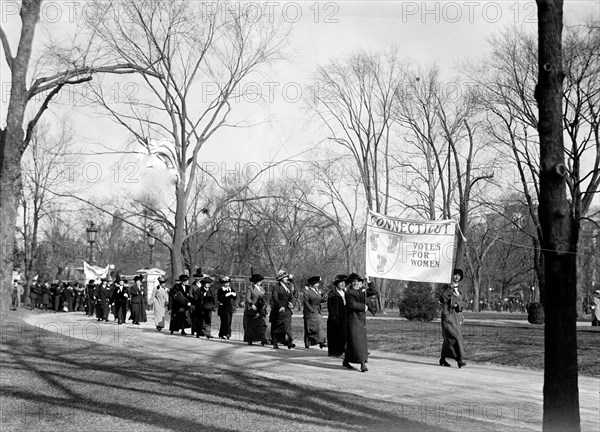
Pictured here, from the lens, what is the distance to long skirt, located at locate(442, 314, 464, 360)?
14141 millimetres

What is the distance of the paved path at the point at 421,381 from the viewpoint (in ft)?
29.2

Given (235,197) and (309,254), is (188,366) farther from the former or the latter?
(309,254)

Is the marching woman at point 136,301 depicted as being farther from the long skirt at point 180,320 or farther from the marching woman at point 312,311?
the marching woman at point 312,311

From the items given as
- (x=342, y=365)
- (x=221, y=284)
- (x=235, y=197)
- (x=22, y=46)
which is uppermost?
(x=22, y=46)


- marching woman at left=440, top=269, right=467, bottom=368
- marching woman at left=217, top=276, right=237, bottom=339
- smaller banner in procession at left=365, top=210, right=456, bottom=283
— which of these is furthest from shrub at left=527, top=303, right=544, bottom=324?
smaller banner in procession at left=365, top=210, right=456, bottom=283

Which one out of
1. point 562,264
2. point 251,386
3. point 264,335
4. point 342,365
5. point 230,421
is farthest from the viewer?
point 264,335

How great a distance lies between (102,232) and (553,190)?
83.0 meters

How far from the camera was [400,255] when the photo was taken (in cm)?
1366

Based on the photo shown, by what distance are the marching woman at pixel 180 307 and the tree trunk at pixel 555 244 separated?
17338 mm

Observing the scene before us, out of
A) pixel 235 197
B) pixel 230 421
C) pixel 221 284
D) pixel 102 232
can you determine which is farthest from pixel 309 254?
pixel 230 421

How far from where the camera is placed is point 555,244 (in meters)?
6.55

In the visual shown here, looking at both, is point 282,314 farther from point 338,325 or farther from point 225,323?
point 225,323

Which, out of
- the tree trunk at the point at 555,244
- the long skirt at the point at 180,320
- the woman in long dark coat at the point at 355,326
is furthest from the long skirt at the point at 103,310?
the tree trunk at the point at 555,244

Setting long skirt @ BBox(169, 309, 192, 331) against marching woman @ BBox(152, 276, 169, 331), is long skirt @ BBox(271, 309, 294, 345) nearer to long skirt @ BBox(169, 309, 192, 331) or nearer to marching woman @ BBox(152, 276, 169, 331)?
long skirt @ BBox(169, 309, 192, 331)
